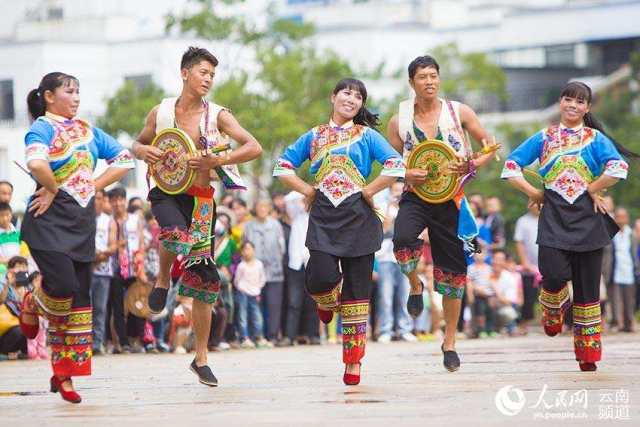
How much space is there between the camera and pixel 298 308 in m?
21.0

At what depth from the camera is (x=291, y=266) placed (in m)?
20.7

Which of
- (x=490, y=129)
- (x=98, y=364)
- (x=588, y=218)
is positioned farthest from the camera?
(x=490, y=129)

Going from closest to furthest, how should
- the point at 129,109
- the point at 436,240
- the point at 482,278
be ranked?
the point at 436,240, the point at 482,278, the point at 129,109

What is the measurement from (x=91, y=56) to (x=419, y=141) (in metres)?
54.0

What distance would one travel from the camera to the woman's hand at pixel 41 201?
11.0 meters

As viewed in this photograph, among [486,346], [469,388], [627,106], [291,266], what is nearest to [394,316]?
[291,266]

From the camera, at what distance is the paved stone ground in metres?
9.81

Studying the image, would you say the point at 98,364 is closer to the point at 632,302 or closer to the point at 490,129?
the point at 632,302

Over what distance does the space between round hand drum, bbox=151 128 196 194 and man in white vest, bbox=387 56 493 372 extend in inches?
72.7

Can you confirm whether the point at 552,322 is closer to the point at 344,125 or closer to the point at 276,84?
the point at 344,125

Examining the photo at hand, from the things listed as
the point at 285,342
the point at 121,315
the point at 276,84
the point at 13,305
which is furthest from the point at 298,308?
the point at 276,84

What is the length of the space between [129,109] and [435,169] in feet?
111

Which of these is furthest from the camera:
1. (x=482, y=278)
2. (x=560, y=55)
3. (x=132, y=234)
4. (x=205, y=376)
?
(x=560, y=55)

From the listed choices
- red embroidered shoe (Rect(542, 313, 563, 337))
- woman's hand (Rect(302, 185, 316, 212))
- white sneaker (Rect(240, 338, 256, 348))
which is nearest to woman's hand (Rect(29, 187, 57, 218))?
woman's hand (Rect(302, 185, 316, 212))
